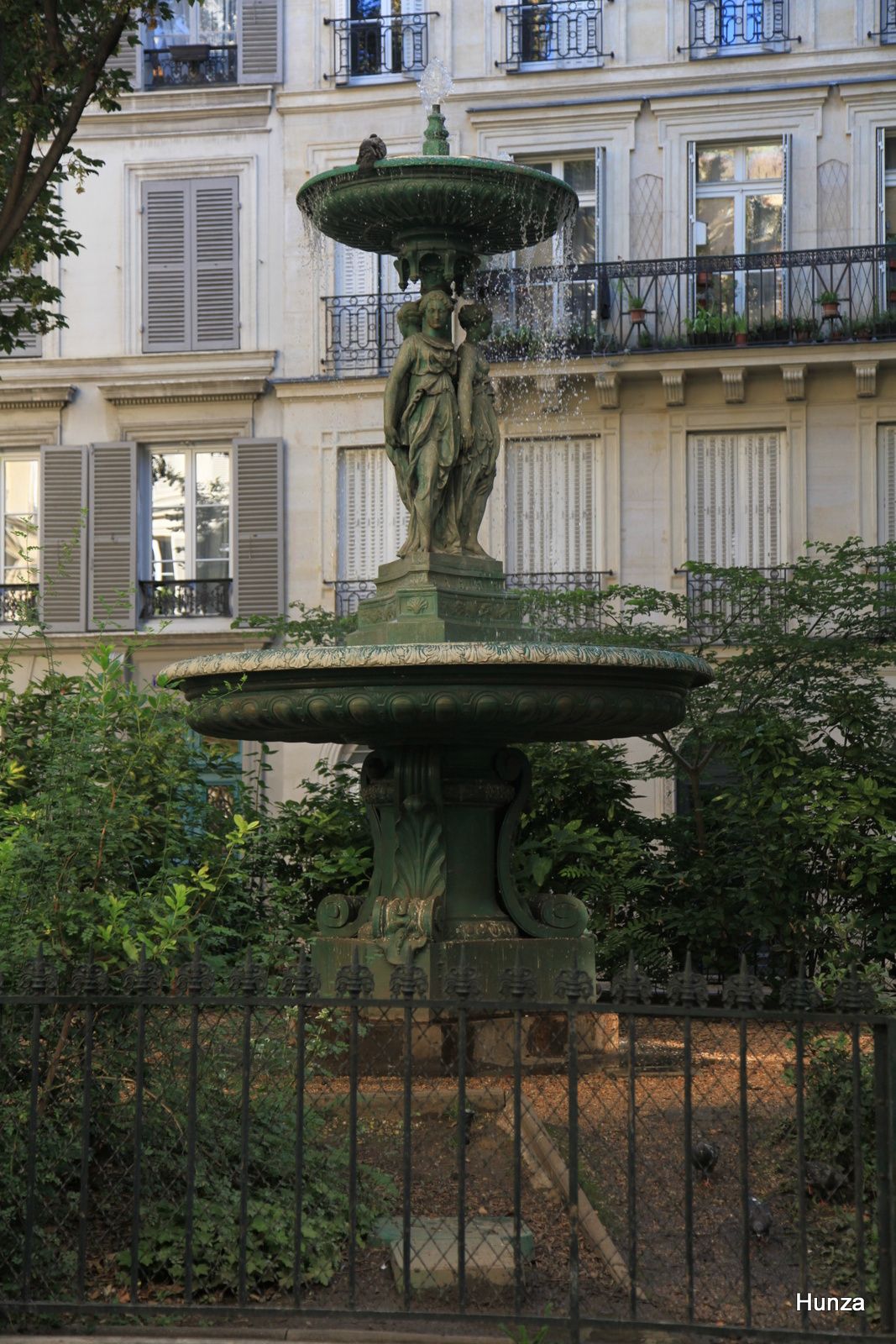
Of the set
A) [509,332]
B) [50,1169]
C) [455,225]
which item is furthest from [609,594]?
[50,1169]

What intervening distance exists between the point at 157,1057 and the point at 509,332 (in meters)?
16.8

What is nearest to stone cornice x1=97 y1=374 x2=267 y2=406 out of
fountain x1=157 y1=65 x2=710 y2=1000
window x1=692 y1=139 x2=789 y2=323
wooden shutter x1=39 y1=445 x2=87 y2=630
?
wooden shutter x1=39 y1=445 x2=87 y2=630

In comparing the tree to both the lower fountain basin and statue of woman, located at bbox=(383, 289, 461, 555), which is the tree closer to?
statue of woman, located at bbox=(383, 289, 461, 555)

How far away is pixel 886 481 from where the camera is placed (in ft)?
73.5

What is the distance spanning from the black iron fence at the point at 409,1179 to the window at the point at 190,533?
16.4 m

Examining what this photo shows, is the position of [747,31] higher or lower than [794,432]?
higher

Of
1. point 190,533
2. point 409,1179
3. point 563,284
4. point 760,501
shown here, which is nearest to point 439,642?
point 409,1179

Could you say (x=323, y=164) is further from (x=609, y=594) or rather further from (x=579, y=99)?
(x=609, y=594)

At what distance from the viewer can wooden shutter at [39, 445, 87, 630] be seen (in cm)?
2402

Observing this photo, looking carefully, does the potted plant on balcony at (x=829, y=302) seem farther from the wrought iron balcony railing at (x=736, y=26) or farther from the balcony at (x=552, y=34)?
the balcony at (x=552, y=34)

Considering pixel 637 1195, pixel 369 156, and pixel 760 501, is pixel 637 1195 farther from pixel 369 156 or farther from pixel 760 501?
pixel 760 501

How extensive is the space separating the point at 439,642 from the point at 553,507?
14536 mm

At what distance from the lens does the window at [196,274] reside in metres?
A: 24.1

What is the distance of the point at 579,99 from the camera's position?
23.2 m
